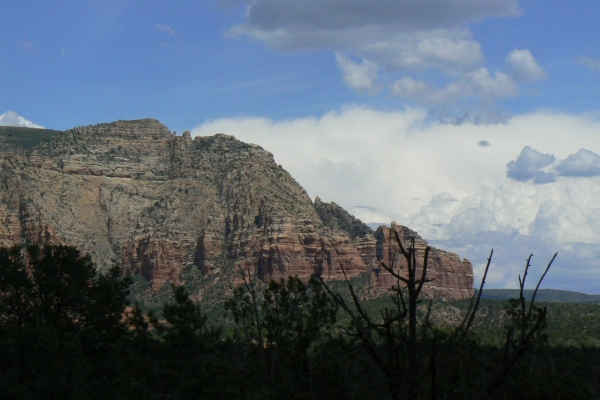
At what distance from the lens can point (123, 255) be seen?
17088 centimetres

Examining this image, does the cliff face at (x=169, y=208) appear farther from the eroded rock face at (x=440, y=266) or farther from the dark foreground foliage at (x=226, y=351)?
the dark foreground foliage at (x=226, y=351)

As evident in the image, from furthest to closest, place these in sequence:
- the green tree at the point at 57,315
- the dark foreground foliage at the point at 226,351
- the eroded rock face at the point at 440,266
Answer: the eroded rock face at the point at 440,266 < the green tree at the point at 57,315 < the dark foreground foliage at the point at 226,351

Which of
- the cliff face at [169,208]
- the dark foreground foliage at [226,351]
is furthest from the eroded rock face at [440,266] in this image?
the dark foreground foliage at [226,351]

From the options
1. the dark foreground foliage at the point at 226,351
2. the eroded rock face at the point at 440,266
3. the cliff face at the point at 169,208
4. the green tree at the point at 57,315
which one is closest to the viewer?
the dark foreground foliage at the point at 226,351

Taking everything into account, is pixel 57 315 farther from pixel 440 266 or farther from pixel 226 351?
pixel 440 266

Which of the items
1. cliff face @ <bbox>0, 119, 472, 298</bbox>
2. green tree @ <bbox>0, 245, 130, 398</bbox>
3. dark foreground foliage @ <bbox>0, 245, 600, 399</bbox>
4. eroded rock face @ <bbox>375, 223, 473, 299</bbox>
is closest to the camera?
dark foreground foliage @ <bbox>0, 245, 600, 399</bbox>

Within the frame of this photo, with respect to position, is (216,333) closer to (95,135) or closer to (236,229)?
(236,229)

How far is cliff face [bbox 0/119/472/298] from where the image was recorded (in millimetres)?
163625

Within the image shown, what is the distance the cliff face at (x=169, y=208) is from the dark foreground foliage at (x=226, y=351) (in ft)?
372

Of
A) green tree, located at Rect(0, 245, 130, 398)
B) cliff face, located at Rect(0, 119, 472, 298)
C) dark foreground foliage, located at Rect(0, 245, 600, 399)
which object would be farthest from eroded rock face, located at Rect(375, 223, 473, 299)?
green tree, located at Rect(0, 245, 130, 398)

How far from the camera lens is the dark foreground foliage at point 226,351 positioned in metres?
13.4

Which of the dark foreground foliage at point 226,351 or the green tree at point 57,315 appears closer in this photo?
the dark foreground foliage at point 226,351

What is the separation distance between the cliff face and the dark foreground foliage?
113 m

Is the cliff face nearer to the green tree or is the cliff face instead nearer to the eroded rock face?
the eroded rock face
